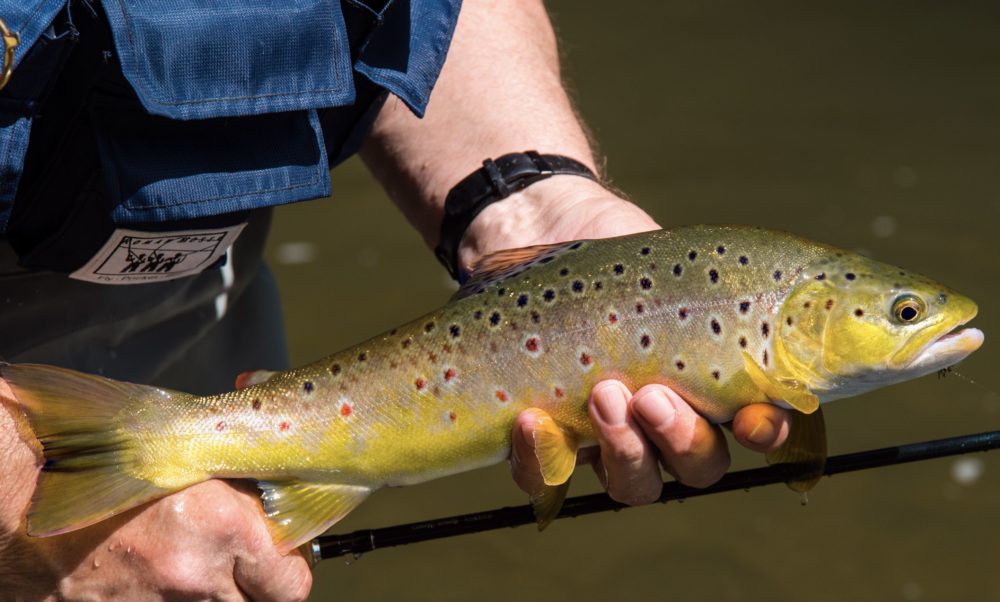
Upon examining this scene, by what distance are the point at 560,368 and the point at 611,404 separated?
12 cm

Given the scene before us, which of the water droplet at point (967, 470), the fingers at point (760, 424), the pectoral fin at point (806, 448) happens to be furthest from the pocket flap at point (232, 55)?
the water droplet at point (967, 470)

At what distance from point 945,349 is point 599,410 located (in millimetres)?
607

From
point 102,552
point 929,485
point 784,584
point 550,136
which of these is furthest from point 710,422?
point 929,485

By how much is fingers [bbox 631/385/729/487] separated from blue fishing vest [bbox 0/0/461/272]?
73cm

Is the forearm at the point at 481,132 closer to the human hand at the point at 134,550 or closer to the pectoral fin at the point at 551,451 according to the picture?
the pectoral fin at the point at 551,451

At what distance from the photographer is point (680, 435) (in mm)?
2053

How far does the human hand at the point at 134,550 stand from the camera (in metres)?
1.97

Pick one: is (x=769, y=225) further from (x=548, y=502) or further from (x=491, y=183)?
(x=548, y=502)

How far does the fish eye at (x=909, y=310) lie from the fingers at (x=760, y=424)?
10.1 inches

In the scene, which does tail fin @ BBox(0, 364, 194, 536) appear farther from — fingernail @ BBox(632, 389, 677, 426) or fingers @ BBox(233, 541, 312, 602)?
fingernail @ BBox(632, 389, 677, 426)

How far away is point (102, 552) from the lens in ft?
6.59

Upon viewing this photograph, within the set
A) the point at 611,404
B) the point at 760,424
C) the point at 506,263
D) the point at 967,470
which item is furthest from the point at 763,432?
the point at 967,470

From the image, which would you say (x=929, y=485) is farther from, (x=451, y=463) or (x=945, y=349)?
(x=451, y=463)

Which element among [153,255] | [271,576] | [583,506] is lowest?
[271,576]
